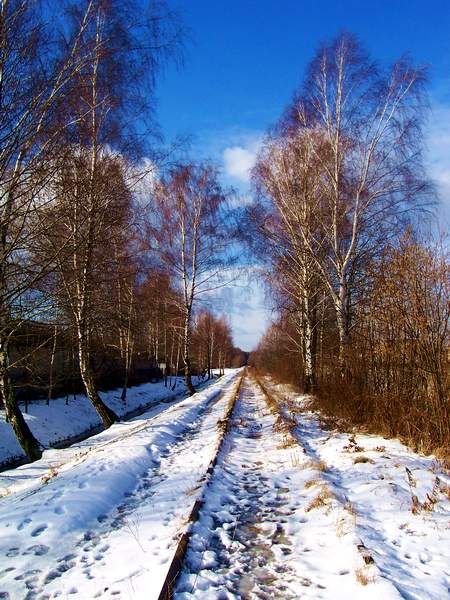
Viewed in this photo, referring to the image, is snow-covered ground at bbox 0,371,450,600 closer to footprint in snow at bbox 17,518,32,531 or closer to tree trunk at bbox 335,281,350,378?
footprint in snow at bbox 17,518,32,531

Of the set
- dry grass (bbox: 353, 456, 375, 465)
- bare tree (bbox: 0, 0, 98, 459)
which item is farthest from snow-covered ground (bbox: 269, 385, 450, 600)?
bare tree (bbox: 0, 0, 98, 459)

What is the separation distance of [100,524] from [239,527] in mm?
1445

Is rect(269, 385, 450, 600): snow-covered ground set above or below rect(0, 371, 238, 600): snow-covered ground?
above

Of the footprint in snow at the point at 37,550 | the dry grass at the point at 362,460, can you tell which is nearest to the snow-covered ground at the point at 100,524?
the footprint in snow at the point at 37,550

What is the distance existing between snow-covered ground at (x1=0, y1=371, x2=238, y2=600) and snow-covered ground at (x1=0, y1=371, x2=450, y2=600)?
0.05 feet

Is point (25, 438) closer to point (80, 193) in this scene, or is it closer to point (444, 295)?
point (80, 193)

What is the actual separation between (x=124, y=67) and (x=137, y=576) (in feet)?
20.2

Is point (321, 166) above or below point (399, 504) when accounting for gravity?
above

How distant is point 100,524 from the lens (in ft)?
13.4

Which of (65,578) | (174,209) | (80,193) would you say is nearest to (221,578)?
(65,578)

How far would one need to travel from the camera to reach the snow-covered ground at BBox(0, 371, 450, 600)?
2.85 metres

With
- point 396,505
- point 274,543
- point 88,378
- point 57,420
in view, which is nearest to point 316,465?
point 396,505

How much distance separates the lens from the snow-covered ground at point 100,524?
9.66 ft

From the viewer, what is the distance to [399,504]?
414 centimetres
